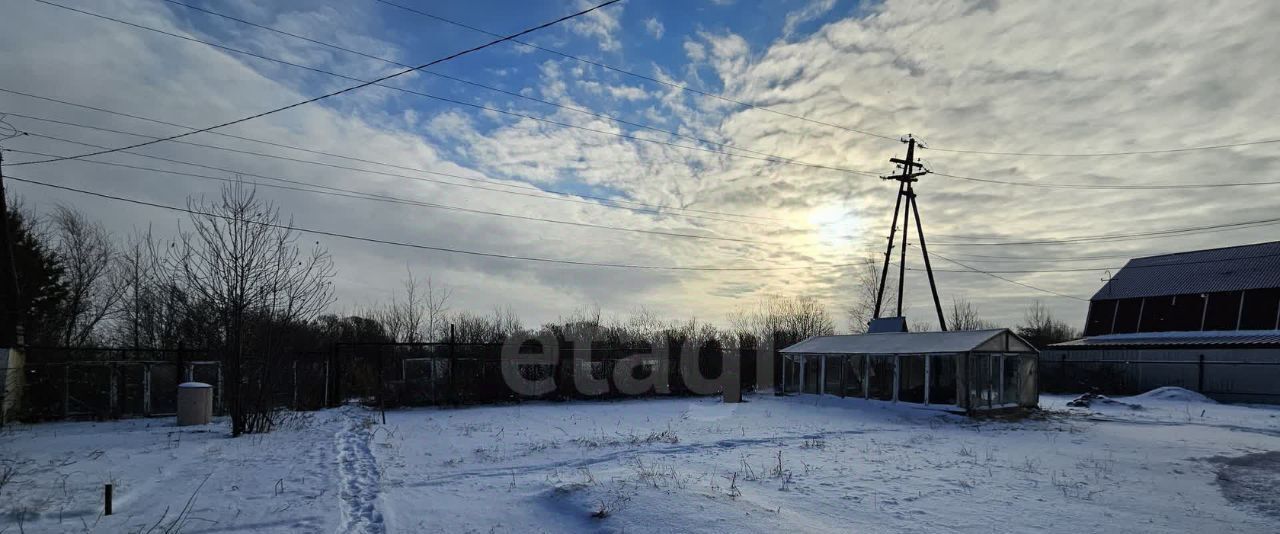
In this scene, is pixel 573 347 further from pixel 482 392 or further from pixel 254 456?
pixel 254 456

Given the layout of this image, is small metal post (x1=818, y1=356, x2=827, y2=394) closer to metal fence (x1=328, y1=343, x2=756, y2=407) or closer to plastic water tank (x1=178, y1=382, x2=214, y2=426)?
metal fence (x1=328, y1=343, x2=756, y2=407)

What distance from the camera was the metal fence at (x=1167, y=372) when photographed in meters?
26.1

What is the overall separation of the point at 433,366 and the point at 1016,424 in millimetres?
17286

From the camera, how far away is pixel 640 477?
9.19 m

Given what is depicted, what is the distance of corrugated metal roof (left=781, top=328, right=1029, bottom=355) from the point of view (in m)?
20.4

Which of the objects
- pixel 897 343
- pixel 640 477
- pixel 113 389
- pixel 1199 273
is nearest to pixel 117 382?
pixel 113 389

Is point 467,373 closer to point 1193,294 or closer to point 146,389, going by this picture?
point 146,389

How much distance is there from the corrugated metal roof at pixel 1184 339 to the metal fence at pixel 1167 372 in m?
0.55

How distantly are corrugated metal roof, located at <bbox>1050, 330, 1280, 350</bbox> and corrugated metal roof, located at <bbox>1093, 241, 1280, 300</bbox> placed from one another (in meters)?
2.30

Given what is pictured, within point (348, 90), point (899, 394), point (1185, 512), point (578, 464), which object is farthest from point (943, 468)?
point (348, 90)

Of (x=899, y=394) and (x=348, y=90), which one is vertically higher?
(x=348, y=90)

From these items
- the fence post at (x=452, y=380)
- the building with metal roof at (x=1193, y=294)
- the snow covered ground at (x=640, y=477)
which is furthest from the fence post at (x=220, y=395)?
the building with metal roof at (x=1193, y=294)

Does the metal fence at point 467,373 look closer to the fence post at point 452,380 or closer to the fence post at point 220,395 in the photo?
the fence post at point 452,380

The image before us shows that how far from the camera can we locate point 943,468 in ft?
36.1
